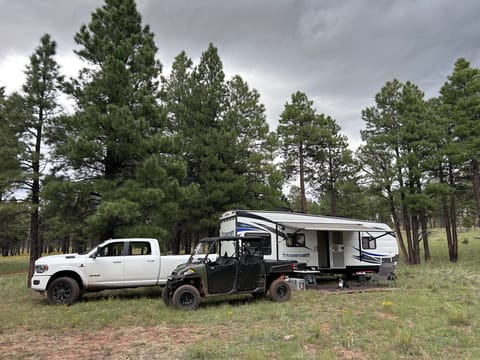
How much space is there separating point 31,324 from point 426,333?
304 inches

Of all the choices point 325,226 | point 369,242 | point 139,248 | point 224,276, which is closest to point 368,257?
point 369,242

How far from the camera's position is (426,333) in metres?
5.83

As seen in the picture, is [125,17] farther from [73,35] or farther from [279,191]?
[279,191]

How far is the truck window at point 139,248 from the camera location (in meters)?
9.96

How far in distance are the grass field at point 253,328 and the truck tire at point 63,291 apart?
0.30 meters

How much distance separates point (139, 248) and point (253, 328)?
5.00 meters

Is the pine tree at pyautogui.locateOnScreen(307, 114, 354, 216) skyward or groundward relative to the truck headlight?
skyward

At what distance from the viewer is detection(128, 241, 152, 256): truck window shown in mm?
9965

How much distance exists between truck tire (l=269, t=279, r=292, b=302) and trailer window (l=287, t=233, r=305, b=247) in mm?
3686

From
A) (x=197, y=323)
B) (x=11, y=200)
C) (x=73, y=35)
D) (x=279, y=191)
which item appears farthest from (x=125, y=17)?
(x=197, y=323)

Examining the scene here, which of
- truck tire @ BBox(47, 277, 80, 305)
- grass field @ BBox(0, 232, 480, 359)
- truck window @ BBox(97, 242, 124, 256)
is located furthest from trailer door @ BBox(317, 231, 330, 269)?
truck tire @ BBox(47, 277, 80, 305)

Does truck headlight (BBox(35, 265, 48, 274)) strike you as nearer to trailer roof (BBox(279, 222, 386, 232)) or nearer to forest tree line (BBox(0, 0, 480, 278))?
forest tree line (BBox(0, 0, 480, 278))

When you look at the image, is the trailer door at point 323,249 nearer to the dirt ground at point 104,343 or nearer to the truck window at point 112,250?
the truck window at point 112,250

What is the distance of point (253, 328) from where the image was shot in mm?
6457
